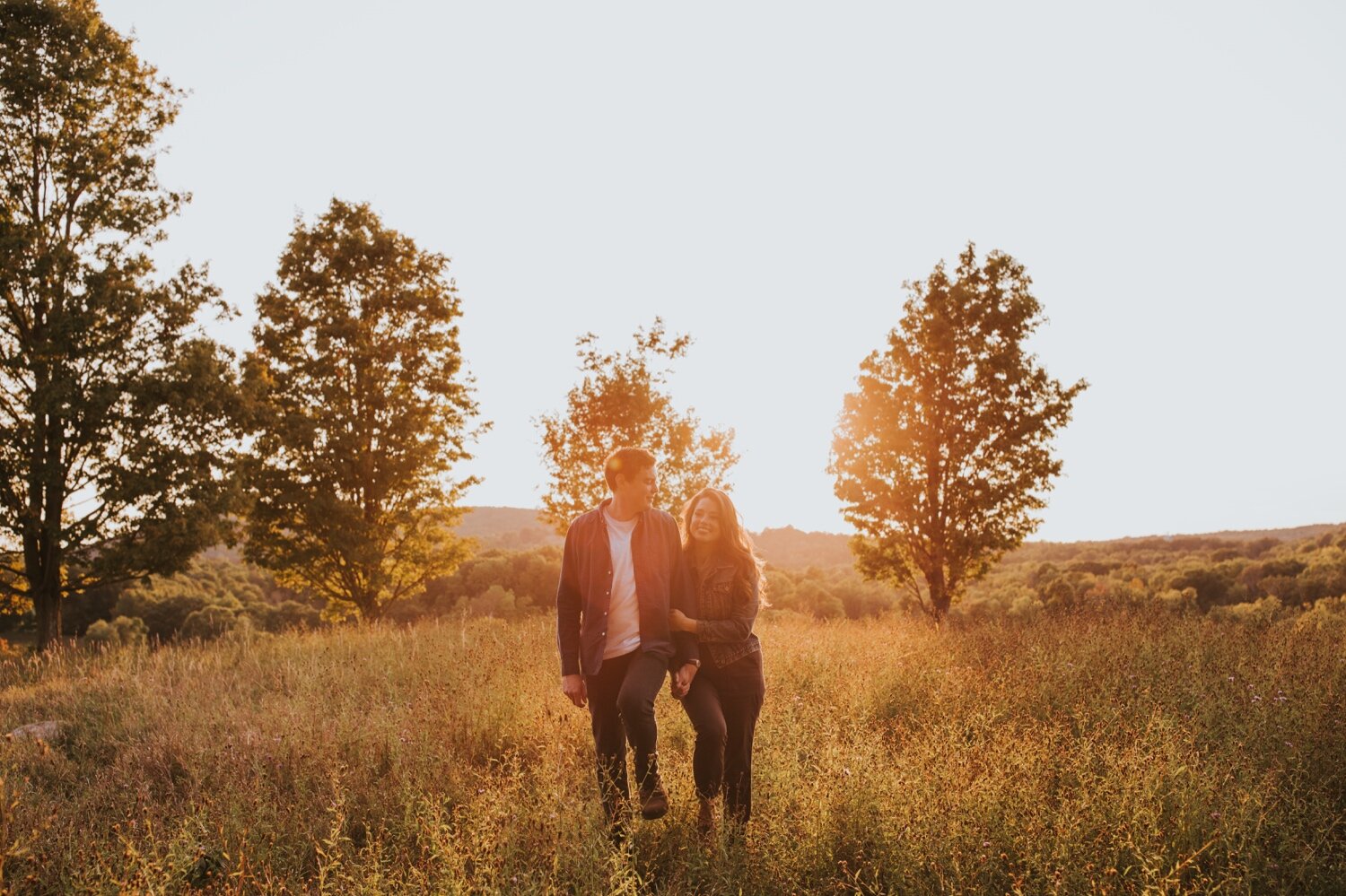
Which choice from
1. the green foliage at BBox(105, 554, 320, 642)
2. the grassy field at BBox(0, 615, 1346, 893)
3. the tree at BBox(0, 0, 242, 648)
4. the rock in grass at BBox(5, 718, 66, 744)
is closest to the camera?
the grassy field at BBox(0, 615, 1346, 893)

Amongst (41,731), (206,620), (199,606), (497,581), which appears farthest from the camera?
(497,581)

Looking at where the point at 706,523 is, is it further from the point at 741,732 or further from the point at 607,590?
the point at 741,732

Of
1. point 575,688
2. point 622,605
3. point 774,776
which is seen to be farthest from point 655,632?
point 774,776

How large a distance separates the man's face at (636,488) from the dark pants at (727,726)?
1074mm

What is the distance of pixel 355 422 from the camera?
1667 centimetres

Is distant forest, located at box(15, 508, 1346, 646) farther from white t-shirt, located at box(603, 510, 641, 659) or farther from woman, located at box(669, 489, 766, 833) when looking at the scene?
woman, located at box(669, 489, 766, 833)

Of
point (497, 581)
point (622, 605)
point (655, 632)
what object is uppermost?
point (622, 605)

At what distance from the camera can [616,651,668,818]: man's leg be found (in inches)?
167

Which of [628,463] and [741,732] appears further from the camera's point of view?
[628,463]

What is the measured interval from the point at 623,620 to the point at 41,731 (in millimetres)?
6434

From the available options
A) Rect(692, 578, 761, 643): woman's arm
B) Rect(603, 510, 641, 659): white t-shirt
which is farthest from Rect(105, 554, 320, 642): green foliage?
Rect(692, 578, 761, 643): woman's arm

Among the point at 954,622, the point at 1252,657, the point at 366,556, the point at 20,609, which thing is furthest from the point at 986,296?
the point at 20,609

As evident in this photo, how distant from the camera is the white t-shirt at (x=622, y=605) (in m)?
4.55

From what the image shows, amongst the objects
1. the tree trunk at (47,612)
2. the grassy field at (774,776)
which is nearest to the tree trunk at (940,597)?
the grassy field at (774,776)
